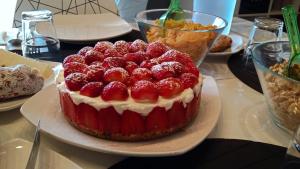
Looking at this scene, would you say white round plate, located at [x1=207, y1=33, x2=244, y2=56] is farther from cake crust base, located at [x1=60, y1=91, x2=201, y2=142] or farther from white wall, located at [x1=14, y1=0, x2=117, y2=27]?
white wall, located at [x1=14, y1=0, x2=117, y2=27]

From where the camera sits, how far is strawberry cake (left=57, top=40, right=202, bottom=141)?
66 centimetres

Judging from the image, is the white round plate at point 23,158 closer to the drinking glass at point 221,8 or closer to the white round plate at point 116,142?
Result: the white round plate at point 116,142

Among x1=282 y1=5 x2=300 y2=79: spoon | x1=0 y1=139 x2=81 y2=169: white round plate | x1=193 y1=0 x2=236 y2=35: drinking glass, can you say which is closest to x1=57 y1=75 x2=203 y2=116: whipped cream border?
x1=0 y1=139 x2=81 y2=169: white round plate

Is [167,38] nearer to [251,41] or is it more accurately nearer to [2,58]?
[251,41]

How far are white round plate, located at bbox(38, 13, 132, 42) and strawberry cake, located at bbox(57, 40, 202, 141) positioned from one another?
474 mm

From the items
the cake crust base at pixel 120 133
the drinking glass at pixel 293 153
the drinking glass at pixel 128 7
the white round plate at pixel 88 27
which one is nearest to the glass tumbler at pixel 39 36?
the white round plate at pixel 88 27

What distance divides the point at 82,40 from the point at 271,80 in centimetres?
67

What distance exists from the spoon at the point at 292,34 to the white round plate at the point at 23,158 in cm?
52

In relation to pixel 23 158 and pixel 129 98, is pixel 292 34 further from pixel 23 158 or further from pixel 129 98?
pixel 23 158

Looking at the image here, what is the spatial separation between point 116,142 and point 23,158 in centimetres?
17

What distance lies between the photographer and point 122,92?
65 cm

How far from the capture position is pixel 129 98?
2.19 feet

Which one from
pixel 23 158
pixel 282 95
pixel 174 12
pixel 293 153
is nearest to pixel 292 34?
pixel 282 95

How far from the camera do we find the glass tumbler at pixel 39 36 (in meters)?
1.10
